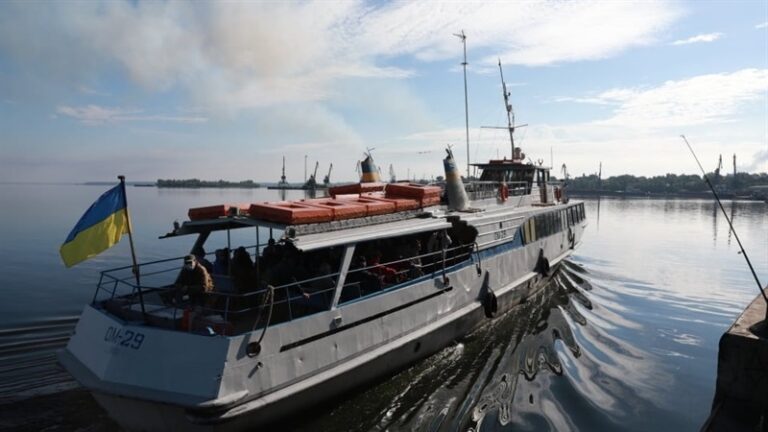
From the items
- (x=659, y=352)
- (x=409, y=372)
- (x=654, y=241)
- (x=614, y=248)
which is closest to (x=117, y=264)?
(x=409, y=372)

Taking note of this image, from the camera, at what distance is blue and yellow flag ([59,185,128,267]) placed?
755 centimetres

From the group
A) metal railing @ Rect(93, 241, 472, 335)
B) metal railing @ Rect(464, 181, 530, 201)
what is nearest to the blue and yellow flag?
metal railing @ Rect(93, 241, 472, 335)

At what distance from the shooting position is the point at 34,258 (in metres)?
22.8

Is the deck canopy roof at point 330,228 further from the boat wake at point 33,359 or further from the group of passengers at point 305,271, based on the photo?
the boat wake at point 33,359

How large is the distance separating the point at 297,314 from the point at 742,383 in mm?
7415

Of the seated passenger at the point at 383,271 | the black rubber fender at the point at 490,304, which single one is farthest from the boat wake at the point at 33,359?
the black rubber fender at the point at 490,304

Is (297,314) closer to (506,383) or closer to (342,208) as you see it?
(342,208)

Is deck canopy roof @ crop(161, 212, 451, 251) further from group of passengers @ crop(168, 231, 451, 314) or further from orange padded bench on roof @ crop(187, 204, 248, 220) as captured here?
group of passengers @ crop(168, 231, 451, 314)

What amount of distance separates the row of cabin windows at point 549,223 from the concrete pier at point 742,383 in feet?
27.3

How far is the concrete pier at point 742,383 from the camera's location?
7477mm

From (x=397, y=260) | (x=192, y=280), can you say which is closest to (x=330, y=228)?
(x=397, y=260)

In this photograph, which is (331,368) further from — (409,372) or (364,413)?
(409,372)

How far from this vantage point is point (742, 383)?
7.70m

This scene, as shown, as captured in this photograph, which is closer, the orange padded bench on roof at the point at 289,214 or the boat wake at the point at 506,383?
the orange padded bench on roof at the point at 289,214
